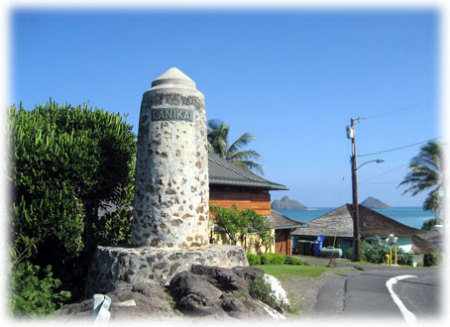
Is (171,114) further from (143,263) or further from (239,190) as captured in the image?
(239,190)

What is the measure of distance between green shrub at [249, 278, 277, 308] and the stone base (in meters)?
1.13

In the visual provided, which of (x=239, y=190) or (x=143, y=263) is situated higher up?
(x=239, y=190)

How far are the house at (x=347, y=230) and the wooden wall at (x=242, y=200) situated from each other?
29.2 ft

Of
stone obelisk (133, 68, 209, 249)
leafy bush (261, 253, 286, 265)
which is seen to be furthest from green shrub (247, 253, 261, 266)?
stone obelisk (133, 68, 209, 249)

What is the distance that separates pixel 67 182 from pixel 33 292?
96.4 inches

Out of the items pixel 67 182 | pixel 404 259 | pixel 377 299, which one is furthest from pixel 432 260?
pixel 67 182

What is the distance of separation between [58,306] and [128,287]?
2.23 m

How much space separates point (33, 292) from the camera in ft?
28.1

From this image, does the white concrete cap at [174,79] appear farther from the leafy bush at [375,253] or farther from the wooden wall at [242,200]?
the leafy bush at [375,253]

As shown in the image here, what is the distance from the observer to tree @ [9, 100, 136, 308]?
909cm

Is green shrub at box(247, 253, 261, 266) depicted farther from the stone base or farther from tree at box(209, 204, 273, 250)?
the stone base

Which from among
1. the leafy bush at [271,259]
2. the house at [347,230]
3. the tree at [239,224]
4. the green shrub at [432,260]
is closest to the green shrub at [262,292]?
the leafy bush at [271,259]

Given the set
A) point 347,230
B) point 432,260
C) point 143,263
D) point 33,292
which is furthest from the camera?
point 347,230

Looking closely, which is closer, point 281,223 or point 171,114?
point 171,114
